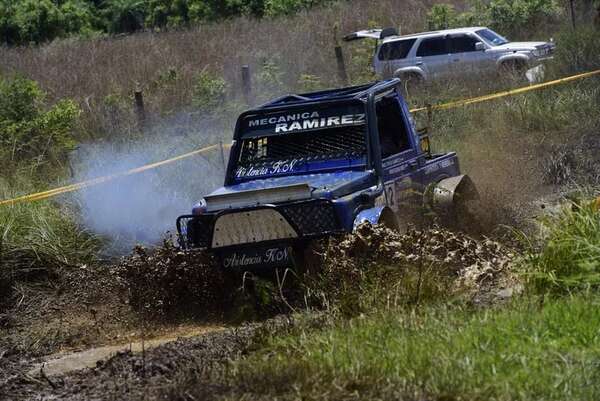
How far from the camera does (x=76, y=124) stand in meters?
18.8

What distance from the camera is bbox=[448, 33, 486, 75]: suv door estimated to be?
79.2ft

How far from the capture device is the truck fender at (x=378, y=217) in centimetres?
935

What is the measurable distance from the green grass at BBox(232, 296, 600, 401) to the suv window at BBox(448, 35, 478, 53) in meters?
18.1

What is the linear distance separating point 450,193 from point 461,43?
47.4 ft

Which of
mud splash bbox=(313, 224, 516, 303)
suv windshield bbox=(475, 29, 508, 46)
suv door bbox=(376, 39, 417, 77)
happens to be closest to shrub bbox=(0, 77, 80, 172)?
mud splash bbox=(313, 224, 516, 303)

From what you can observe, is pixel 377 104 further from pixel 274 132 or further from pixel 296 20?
pixel 296 20

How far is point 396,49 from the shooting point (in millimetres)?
25203

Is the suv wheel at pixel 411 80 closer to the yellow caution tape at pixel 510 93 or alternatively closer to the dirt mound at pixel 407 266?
the yellow caution tape at pixel 510 93

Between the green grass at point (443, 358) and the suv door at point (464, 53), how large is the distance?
17.6 meters

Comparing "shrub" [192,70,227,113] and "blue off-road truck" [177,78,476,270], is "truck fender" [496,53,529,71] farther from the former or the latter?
"blue off-road truck" [177,78,476,270]

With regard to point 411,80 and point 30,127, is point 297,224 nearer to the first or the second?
point 30,127

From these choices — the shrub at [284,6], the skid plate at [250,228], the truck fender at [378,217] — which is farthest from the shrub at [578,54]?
the shrub at [284,6]

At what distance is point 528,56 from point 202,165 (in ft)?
34.8

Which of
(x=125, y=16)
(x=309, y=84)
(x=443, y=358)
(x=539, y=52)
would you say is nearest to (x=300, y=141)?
(x=443, y=358)
